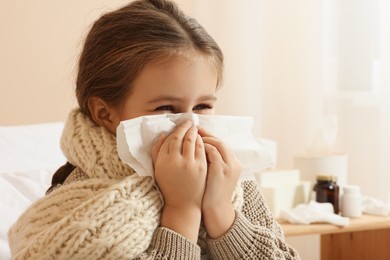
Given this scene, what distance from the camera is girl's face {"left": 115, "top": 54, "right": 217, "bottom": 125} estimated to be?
2.73ft

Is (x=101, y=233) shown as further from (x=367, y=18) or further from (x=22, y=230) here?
(x=367, y=18)

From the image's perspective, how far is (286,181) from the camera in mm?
1623

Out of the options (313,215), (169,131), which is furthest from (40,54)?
(169,131)

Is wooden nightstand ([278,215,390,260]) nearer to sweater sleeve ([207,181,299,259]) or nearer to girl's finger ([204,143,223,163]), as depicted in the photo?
sweater sleeve ([207,181,299,259])

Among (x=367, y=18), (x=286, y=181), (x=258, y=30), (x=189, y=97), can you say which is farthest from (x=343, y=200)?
(x=189, y=97)

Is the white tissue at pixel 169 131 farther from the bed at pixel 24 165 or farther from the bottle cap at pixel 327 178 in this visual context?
the bottle cap at pixel 327 178

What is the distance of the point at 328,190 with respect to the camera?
62.0 inches

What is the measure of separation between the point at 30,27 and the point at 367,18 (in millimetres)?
1009

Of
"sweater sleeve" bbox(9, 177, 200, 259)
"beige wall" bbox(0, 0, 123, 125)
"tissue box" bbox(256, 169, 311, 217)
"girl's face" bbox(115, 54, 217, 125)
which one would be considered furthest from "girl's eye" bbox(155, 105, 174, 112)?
"beige wall" bbox(0, 0, 123, 125)

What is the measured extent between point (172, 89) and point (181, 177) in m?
0.13

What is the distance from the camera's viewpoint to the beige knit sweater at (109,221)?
74cm

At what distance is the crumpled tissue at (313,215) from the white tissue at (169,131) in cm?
61

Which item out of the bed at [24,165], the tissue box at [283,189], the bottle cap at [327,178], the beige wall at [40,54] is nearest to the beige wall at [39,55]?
the beige wall at [40,54]

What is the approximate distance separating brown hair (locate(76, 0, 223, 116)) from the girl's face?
2cm
